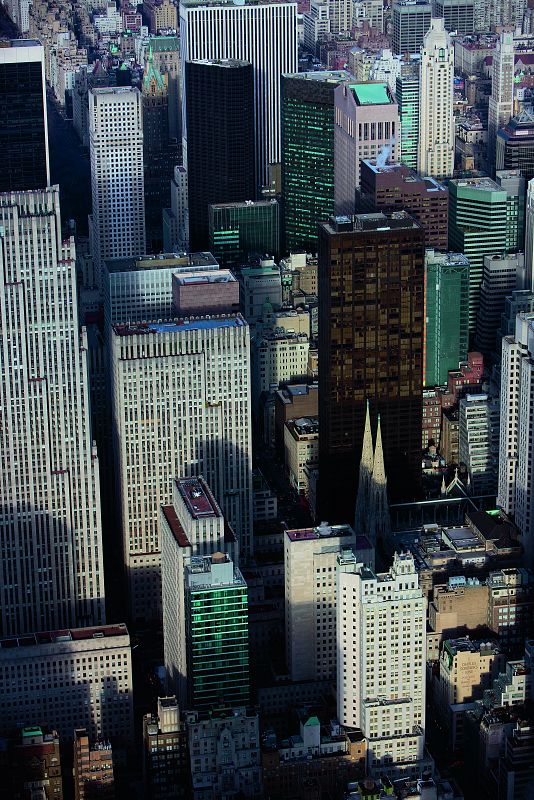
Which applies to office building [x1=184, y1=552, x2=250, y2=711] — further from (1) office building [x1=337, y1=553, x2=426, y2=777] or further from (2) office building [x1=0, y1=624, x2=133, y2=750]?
(2) office building [x1=0, y1=624, x2=133, y2=750]

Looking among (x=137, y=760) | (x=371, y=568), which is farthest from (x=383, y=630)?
(x=137, y=760)

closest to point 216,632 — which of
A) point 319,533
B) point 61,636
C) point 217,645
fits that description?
point 217,645

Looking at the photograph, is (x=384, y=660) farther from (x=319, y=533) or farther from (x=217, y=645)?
(x=319, y=533)

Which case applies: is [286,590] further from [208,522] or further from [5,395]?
[5,395]

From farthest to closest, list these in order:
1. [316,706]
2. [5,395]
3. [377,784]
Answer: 1. [5,395]
2. [316,706]
3. [377,784]

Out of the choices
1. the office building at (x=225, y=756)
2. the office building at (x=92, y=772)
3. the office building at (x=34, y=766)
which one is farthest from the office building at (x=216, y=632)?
the office building at (x=34, y=766)

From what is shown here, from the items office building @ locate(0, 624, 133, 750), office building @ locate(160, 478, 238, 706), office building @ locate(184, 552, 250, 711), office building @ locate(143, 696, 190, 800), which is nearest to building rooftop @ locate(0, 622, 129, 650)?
office building @ locate(0, 624, 133, 750)
